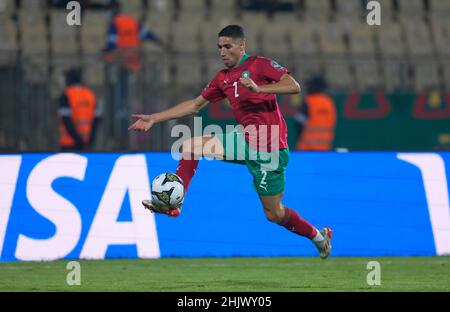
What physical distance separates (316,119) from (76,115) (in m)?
3.89

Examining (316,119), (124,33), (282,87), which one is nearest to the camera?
(282,87)

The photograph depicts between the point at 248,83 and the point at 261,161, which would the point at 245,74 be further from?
the point at 248,83

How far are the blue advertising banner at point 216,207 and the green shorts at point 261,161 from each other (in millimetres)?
2266

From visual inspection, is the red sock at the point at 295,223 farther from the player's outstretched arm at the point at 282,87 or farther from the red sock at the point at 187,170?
the player's outstretched arm at the point at 282,87

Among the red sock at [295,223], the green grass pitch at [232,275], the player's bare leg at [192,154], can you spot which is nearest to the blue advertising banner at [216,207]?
the green grass pitch at [232,275]

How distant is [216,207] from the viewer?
1362 centimetres

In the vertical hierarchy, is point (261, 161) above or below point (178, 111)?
below

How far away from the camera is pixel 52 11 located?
22422 millimetres

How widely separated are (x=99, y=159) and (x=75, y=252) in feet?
3.66

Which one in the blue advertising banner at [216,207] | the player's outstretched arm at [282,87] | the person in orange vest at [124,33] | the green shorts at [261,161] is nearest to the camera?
the player's outstretched arm at [282,87]

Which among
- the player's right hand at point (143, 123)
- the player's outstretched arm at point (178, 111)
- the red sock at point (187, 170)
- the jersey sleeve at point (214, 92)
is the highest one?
the jersey sleeve at point (214, 92)

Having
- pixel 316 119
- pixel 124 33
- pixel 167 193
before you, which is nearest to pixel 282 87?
pixel 167 193

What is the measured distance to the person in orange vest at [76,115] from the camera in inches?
695
